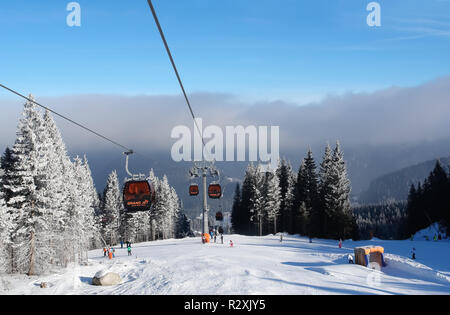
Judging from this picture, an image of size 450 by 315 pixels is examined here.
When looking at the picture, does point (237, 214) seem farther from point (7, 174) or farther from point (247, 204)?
point (7, 174)

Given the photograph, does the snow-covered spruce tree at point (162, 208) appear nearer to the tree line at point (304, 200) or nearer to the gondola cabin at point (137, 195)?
the tree line at point (304, 200)

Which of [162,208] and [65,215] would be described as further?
[162,208]

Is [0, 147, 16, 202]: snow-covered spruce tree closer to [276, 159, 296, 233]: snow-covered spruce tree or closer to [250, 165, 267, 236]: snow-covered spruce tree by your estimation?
[250, 165, 267, 236]: snow-covered spruce tree

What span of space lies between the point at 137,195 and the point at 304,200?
49.0m

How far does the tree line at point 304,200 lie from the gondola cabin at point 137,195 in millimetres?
38642

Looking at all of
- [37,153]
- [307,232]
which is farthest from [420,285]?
[307,232]

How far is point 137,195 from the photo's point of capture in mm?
17344

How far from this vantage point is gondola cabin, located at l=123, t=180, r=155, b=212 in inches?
679

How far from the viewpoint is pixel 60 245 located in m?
33.3

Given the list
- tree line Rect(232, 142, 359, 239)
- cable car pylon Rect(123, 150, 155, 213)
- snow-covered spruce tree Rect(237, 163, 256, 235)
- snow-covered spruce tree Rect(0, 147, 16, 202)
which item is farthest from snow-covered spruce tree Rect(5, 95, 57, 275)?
snow-covered spruce tree Rect(237, 163, 256, 235)

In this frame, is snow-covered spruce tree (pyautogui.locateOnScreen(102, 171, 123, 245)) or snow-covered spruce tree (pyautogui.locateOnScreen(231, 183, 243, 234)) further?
snow-covered spruce tree (pyautogui.locateOnScreen(231, 183, 243, 234))

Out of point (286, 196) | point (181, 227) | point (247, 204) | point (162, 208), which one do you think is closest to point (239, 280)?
point (286, 196)

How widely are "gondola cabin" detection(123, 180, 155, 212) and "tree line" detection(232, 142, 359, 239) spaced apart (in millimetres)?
38642

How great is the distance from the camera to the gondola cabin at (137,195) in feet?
56.5
